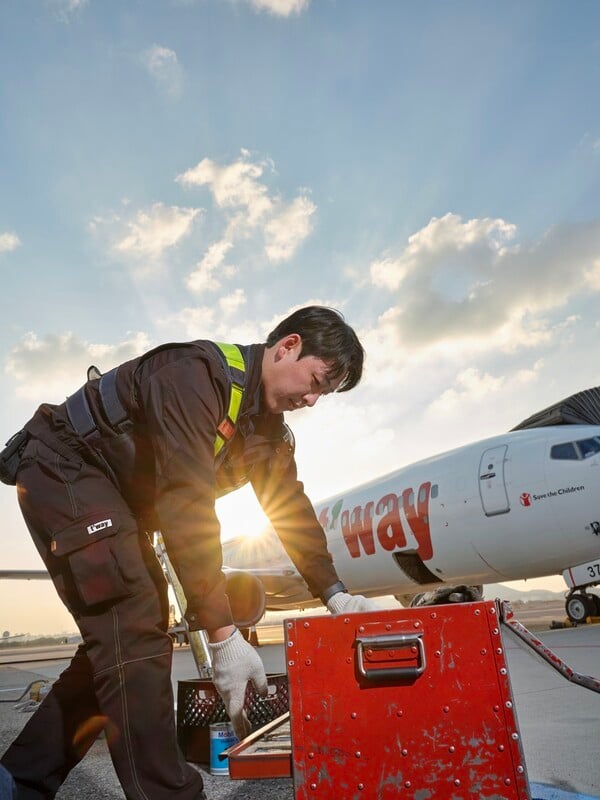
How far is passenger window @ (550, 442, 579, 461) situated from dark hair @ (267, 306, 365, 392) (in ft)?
26.7

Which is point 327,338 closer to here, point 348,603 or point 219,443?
point 219,443

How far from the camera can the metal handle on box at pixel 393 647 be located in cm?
157

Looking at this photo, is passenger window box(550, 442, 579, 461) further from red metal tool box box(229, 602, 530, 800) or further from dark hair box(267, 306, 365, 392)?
red metal tool box box(229, 602, 530, 800)

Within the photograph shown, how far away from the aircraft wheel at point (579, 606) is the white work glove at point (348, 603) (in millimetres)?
9054

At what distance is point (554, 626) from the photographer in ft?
36.2

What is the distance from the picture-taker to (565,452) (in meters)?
9.64

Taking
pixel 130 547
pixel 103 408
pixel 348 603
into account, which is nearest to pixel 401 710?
pixel 348 603

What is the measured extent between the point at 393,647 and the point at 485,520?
29.5 ft

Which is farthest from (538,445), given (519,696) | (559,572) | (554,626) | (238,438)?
(238,438)

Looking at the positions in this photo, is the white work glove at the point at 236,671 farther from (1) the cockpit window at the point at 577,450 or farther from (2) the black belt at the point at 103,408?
(1) the cockpit window at the point at 577,450

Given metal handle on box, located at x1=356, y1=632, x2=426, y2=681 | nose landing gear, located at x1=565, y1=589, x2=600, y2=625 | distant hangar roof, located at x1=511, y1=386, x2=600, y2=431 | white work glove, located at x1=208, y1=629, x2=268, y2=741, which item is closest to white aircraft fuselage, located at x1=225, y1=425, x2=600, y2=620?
nose landing gear, located at x1=565, y1=589, x2=600, y2=625

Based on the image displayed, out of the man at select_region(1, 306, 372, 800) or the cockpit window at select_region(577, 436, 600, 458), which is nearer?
the man at select_region(1, 306, 372, 800)

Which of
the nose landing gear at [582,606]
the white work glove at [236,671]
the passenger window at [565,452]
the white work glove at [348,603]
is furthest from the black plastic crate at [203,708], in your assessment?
the nose landing gear at [582,606]

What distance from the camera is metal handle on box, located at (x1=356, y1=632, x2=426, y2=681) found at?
1568mm
